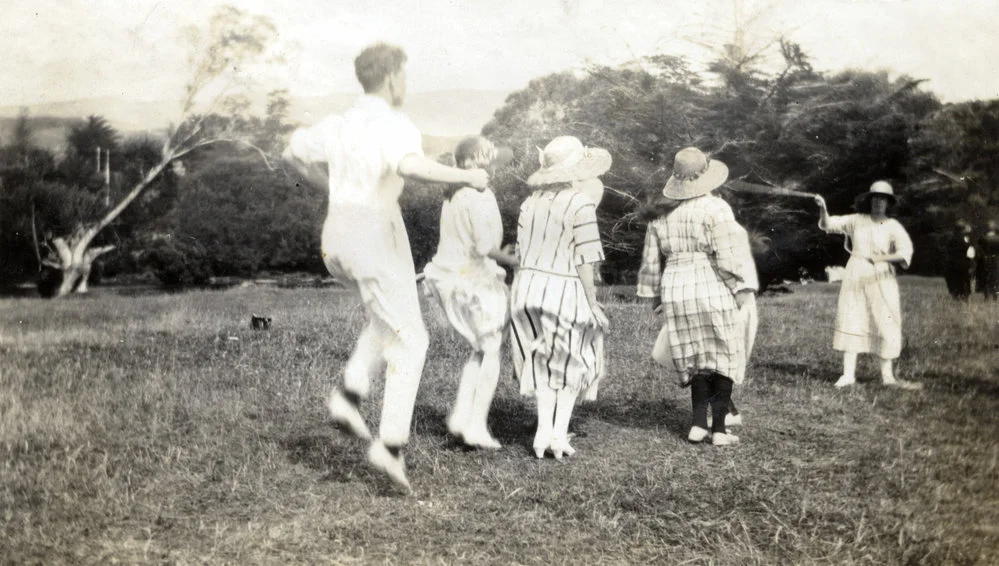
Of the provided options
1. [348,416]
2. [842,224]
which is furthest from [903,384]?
[348,416]

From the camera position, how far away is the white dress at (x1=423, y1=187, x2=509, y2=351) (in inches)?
130

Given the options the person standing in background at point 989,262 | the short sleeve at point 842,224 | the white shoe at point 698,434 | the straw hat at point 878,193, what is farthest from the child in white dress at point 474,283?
the person standing in background at point 989,262

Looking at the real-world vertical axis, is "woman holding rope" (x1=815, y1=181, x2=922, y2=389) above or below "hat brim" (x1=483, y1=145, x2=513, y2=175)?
below

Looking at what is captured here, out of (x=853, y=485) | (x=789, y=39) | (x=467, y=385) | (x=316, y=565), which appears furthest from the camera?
(x=467, y=385)

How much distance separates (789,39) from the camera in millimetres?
3246

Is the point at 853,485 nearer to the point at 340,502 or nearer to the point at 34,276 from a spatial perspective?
the point at 340,502

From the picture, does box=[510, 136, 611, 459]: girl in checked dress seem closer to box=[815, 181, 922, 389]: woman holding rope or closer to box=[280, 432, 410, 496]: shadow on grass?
box=[280, 432, 410, 496]: shadow on grass

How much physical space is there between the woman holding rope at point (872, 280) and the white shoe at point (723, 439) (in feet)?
1.74

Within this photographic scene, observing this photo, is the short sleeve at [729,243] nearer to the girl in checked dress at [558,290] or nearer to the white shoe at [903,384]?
the girl in checked dress at [558,290]

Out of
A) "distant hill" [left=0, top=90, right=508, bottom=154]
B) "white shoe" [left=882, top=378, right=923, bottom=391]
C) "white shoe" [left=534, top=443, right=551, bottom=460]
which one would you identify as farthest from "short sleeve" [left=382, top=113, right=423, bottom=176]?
"white shoe" [left=882, top=378, right=923, bottom=391]

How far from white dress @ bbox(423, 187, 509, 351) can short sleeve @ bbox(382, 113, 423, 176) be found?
0.37 m

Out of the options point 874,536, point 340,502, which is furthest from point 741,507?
point 340,502

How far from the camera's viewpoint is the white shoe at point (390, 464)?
3.00 metres

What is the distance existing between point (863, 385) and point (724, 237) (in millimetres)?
853
